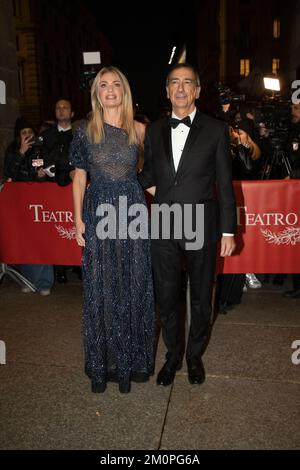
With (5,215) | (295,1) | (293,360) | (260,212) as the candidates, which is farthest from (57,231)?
(295,1)

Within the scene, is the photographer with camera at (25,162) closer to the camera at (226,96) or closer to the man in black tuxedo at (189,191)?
the camera at (226,96)

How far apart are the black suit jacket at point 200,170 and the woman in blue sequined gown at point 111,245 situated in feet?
0.49

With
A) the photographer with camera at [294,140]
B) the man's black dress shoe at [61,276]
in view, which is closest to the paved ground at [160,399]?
the man's black dress shoe at [61,276]

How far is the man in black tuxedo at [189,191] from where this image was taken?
Result: 9.62 feet

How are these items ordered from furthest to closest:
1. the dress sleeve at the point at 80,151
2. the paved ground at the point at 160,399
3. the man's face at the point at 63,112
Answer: the man's face at the point at 63,112, the dress sleeve at the point at 80,151, the paved ground at the point at 160,399

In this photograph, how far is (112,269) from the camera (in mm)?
3053

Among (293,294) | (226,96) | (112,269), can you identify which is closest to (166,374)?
(112,269)

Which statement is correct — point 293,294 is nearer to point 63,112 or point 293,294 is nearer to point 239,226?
point 239,226

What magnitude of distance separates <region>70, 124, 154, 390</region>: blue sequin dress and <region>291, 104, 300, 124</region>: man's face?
318 centimetres

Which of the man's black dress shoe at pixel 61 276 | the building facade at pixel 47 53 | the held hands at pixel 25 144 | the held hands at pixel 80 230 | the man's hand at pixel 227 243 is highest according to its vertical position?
the building facade at pixel 47 53

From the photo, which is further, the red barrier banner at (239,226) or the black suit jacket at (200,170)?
the red barrier banner at (239,226)

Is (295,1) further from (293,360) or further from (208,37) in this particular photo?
(208,37)

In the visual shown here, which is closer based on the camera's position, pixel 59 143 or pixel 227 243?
pixel 227 243

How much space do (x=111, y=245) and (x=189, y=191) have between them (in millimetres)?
633
